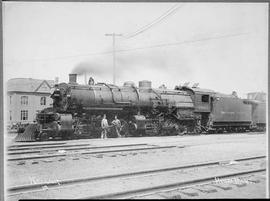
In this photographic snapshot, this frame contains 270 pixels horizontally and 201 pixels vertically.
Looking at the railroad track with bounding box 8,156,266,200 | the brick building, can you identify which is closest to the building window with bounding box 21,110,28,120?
the brick building

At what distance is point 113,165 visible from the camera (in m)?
3.58

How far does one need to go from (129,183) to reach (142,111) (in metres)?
2.65

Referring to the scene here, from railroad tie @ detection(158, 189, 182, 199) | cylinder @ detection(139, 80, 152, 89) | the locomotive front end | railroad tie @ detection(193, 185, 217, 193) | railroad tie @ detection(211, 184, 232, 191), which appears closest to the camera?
railroad tie @ detection(158, 189, 182, 199)

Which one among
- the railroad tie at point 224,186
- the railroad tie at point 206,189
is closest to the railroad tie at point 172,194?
the railroad tie at point 206,189

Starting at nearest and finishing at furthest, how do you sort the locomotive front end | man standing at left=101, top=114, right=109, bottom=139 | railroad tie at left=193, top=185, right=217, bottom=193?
railroad tie at left=193, top=185, right=217, bottom=193 → the locomotive front end → man standing at left=101, top=114, right=109, bottom=139

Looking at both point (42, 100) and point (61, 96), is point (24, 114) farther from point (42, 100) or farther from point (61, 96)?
point (61, 96)

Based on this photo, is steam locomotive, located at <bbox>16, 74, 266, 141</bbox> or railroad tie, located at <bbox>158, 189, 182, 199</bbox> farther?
steam locomotive, located at <bbox>16, 74, 266, 141</bbox>

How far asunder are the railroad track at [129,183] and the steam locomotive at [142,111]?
2.96 ft

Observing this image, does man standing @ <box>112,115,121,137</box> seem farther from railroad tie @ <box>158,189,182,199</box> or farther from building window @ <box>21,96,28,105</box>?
railroad tie @ <box>158,189,182,199</box>

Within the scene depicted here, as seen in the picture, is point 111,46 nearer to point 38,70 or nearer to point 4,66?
point 38,70

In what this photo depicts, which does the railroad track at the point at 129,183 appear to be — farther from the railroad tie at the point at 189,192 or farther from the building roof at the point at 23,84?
the building roof at the point at 23,84

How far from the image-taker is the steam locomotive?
448 centimetres

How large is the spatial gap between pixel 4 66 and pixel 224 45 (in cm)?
265

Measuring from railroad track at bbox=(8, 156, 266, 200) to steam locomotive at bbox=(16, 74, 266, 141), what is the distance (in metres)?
0.90
